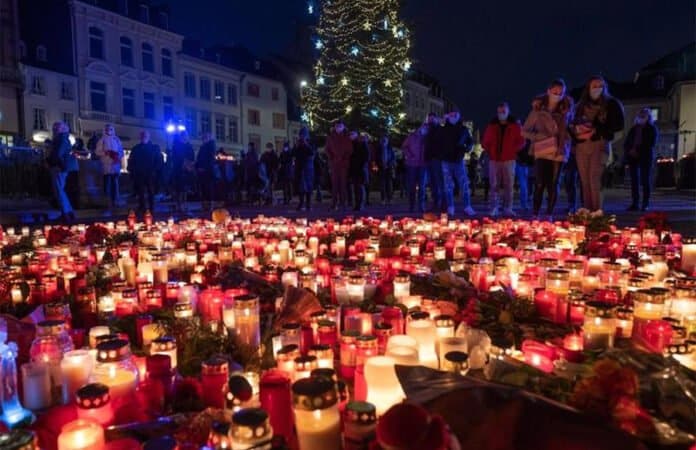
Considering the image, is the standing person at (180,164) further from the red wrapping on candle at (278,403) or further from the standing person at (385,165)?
the red wrapping on candle at (278,403)

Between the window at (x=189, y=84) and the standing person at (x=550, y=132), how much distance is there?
110 ft

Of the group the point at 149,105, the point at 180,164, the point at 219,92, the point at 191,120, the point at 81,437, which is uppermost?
the point at 219,92

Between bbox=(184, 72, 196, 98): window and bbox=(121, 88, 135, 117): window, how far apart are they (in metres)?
4.40

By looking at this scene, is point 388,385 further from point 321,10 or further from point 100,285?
point 321,10

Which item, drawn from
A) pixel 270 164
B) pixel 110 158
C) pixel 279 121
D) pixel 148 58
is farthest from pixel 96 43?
pixel 110 158

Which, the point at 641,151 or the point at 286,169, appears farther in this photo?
the point at 286,169

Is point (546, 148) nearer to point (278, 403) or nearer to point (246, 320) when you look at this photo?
point (246, 320)

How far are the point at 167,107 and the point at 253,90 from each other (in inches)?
311

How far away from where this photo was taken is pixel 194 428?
6.45ft

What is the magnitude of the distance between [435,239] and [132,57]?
3322cm

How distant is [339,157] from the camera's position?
38.3ft

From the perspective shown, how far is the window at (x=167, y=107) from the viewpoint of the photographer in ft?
120

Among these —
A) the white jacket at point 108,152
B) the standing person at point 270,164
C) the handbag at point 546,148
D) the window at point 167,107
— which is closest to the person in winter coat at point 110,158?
the white jacket at point 108,152

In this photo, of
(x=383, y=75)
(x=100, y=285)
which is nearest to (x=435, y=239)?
(x=100, y=285)
